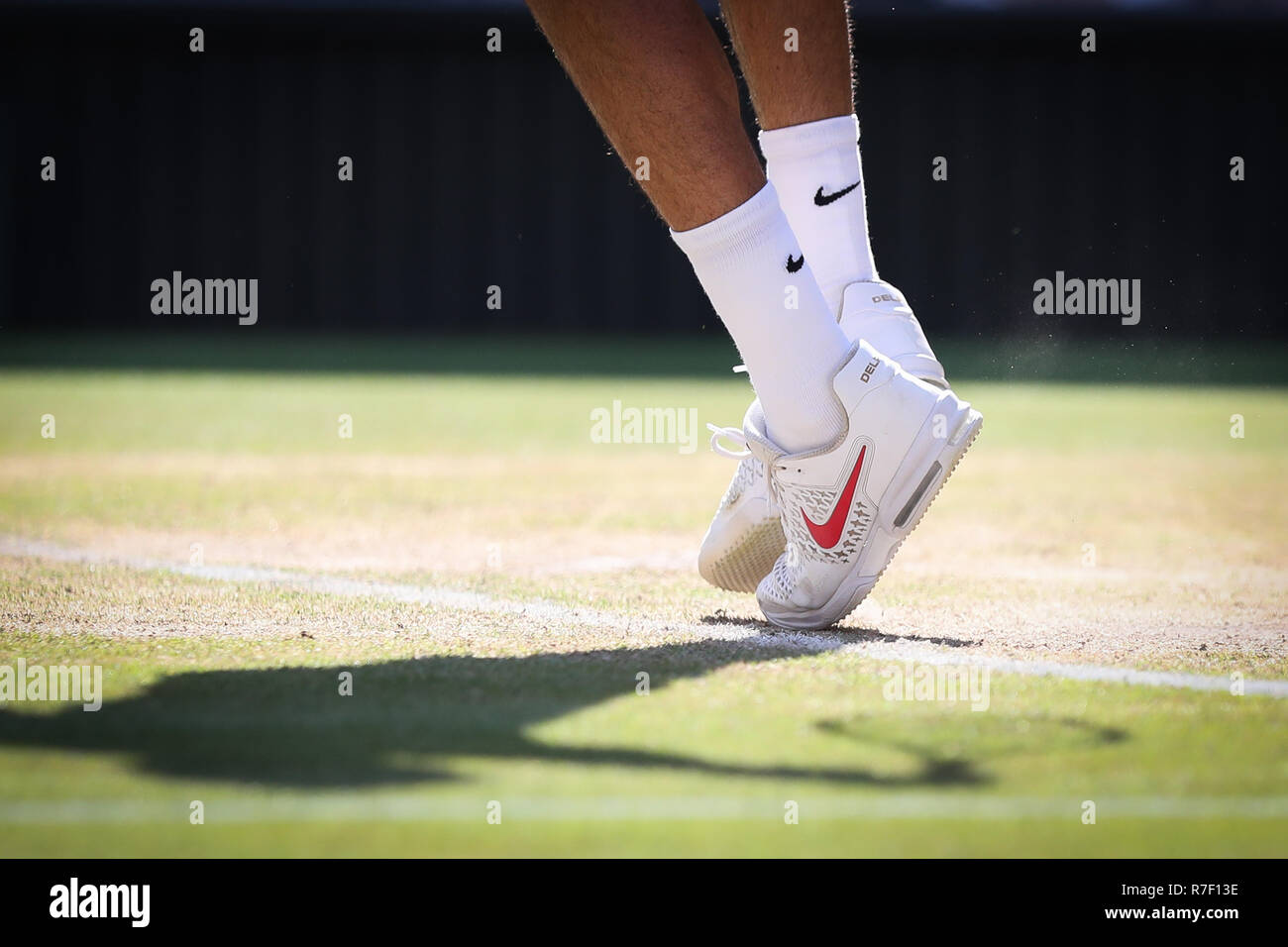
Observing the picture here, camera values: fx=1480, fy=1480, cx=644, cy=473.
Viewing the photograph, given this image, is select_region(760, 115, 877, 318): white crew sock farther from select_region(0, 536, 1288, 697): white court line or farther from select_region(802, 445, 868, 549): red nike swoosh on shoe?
select_region(0, 536, 1288, 697): white court line

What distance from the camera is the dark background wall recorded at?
11.1 metres

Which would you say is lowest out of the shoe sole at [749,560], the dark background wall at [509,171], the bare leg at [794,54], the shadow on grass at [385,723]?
the shadow on grass at [385,723]

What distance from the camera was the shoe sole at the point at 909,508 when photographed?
6.63ft

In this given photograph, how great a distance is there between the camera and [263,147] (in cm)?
1126

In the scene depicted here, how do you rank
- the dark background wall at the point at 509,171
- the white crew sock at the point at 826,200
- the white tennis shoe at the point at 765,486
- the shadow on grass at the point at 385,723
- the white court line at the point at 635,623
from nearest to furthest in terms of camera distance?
the shadow on grass at the point at 385,723 < the white court line at the point at 635,623 < the white tennis shoe at the point at 765,486 < the white crew sock at the point at 826,200 < the dark background wall at the point at 509,171

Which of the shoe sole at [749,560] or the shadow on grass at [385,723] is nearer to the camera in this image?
the shadow on grass at [385,723]

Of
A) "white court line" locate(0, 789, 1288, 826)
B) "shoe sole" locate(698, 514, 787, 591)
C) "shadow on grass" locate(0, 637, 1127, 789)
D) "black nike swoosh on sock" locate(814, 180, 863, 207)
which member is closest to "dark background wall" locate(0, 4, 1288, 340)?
"black nike swoosh on sock" locate(814, 180, 863, 207)

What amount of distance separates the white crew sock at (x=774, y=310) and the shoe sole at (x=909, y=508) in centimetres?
14

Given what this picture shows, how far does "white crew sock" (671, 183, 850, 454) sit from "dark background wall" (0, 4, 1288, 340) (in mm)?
9243

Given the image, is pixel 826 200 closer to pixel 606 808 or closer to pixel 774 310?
pixel 774 310

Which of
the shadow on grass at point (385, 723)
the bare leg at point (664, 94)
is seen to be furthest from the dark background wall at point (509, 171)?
the shadow on grass at point (385, 723)

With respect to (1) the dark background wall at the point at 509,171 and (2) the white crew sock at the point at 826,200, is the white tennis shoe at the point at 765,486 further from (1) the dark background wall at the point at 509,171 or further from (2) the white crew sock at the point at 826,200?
(1) the dark background wall at the point at 509,171

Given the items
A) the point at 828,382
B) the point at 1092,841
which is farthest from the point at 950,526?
the point at 1092,841

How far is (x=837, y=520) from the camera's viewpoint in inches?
79.0
